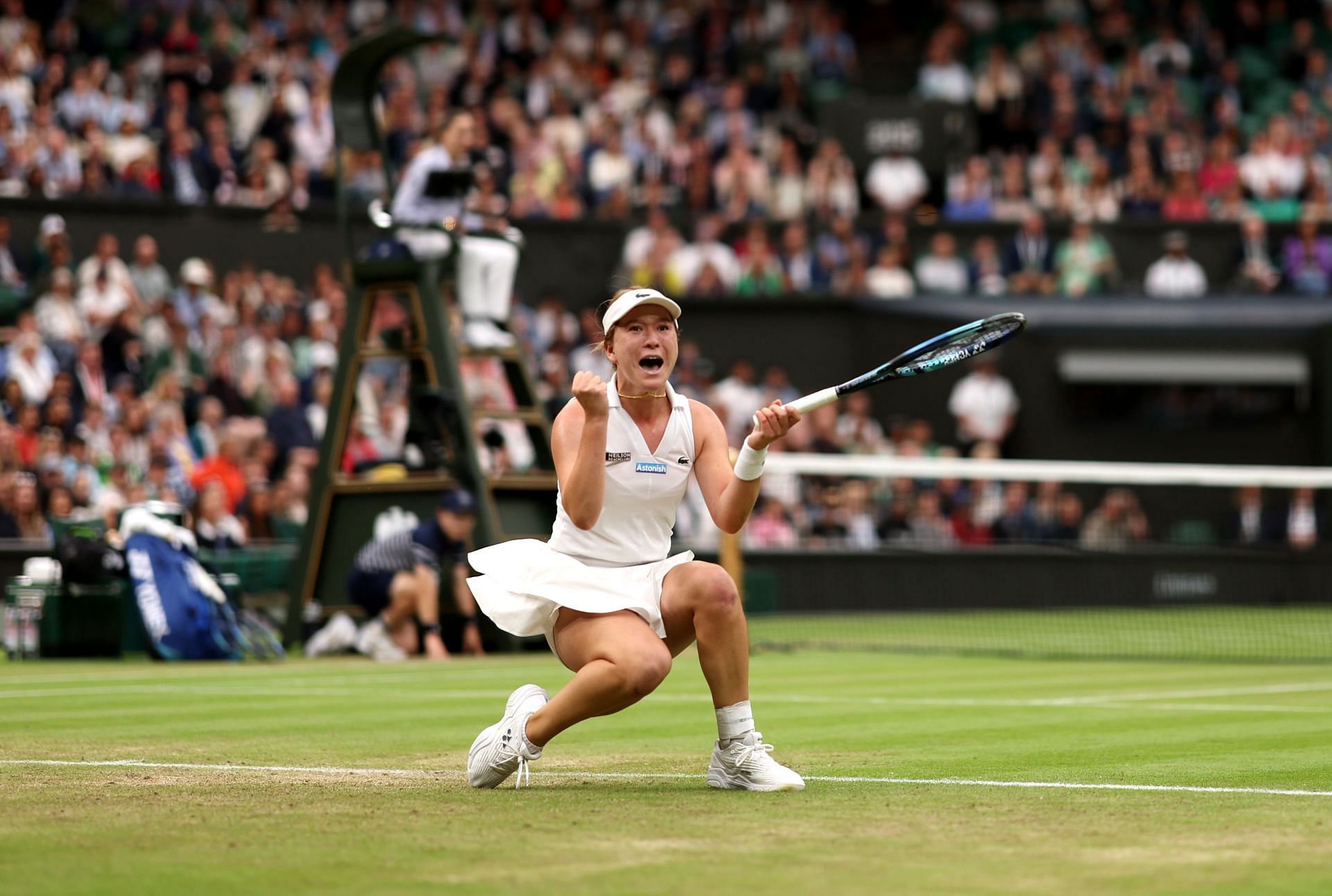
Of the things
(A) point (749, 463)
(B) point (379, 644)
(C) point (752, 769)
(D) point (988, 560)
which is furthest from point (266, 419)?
(A) point (749, 463)

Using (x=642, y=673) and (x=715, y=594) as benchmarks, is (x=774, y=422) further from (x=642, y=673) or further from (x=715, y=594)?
(x=642, y=673)

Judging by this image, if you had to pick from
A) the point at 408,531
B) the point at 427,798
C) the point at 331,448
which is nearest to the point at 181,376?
the point at 331,448

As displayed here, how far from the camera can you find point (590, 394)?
7055 mm

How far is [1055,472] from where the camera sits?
19781mm

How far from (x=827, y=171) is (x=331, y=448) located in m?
12.2

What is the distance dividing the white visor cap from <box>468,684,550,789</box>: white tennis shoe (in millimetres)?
1346

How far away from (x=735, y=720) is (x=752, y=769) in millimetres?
193

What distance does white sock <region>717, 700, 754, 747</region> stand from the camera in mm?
7285

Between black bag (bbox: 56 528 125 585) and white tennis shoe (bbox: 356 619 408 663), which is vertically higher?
black bag (bbox: 56 528 125 585)

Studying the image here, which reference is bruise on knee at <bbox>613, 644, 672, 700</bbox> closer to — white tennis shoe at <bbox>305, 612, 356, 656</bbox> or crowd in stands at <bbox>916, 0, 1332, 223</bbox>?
white tennis shoe at <bbox>305, 612, 356, 656</bbox>

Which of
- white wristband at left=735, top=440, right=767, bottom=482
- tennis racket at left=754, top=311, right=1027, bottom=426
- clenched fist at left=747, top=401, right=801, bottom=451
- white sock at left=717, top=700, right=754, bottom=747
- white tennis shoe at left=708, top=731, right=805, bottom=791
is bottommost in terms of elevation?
white tennis shoe at left=708, top=731, right=805, bottom=791

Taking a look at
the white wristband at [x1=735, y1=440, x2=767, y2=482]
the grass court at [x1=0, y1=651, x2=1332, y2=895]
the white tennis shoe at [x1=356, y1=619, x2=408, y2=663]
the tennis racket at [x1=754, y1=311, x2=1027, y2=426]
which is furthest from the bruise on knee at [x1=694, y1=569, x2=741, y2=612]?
the white tennis shoe at [x1=356, y1=619, x2=408, y2=663]

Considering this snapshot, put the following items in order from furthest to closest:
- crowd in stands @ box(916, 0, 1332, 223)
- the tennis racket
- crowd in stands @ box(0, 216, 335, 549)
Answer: crowd in stands @ box(916, 0, 1332, 223) → crowd in stands @ box(0, 216, 335, 549) → the tennis racket

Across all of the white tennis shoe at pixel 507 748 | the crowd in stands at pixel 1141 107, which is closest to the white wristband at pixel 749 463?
the white tennis shoe at pixel 507 748
